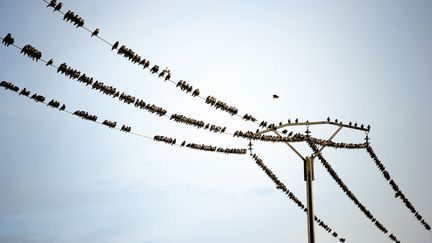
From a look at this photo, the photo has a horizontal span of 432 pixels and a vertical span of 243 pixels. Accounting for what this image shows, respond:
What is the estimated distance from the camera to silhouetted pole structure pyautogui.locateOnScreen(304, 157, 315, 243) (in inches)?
547

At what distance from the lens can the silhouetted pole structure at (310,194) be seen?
13.9 metres

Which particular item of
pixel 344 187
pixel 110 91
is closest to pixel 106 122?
pixel 110 91

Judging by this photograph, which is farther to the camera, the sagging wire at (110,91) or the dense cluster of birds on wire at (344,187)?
the dense cluster of birds on wire at (344,187)

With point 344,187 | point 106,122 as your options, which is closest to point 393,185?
point 344,187

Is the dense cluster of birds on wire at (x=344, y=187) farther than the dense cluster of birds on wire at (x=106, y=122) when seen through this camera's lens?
Yes

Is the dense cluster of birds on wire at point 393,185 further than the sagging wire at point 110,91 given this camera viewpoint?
Yes

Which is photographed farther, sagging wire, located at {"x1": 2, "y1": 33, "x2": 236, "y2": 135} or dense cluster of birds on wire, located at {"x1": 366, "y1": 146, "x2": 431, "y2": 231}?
dense cluster of birds on wire, located at {"x1": 366, "y1": 146, "x2": 431, "y2": 231}

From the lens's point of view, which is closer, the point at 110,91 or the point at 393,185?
the point at 110,91

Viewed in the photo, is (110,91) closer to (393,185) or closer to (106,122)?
(106,122)

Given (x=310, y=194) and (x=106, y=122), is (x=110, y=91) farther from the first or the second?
(x=310, y=194)

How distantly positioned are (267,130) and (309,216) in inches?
136

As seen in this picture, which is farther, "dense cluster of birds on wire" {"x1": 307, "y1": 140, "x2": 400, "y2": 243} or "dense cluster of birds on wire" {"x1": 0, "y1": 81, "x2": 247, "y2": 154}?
"dense cluster of birds on wire" {"x1": 307, "y1": 140, "x2": 400, "y2": 243}

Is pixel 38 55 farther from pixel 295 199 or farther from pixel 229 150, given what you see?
pixel 295 199

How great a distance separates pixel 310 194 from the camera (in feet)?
47.0
